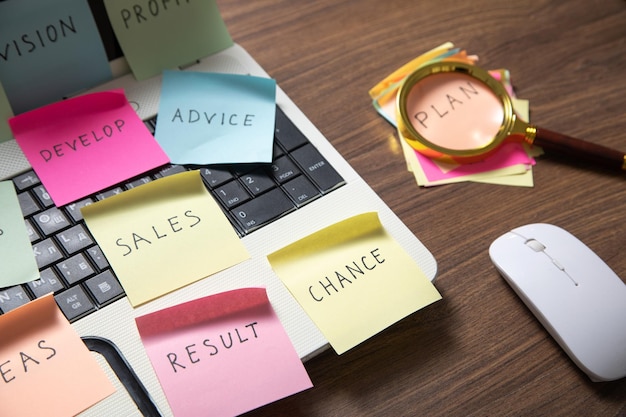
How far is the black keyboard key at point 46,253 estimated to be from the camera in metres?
0.61

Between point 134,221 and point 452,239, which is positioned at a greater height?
point 134,221

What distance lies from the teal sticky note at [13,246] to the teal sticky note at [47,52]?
12cm

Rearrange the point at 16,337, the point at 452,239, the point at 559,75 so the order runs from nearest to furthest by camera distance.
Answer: the point at 16,337 → the point at 452,239 → the point at 559,75

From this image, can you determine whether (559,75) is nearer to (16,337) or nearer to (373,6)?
(373,6)

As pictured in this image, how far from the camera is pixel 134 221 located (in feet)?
2.13

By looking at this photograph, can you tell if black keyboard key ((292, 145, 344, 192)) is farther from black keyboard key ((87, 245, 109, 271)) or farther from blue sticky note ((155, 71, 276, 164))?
black keyboard key ((87, 245, 109, 271))

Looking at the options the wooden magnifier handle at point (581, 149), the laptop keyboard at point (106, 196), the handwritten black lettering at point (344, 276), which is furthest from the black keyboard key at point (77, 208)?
the wooden magnifier handle at point (581, 149)

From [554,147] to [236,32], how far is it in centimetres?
41

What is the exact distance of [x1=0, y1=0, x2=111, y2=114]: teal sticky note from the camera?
673 mm

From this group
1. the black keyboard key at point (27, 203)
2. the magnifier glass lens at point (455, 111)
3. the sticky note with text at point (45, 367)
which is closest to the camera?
the sticky note with text at point (45, 367)

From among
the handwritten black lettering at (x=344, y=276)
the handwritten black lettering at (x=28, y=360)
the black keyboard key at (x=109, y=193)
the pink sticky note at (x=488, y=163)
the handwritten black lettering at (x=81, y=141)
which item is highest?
the handwritten black lettering at (x=81, y=141)

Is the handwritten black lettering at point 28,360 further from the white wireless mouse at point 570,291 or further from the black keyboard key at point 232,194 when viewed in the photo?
the white wireless mouse at point 570,291

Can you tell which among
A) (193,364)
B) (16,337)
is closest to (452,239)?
(193,364)

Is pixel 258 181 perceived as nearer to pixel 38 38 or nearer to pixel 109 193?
pixel 109 193
